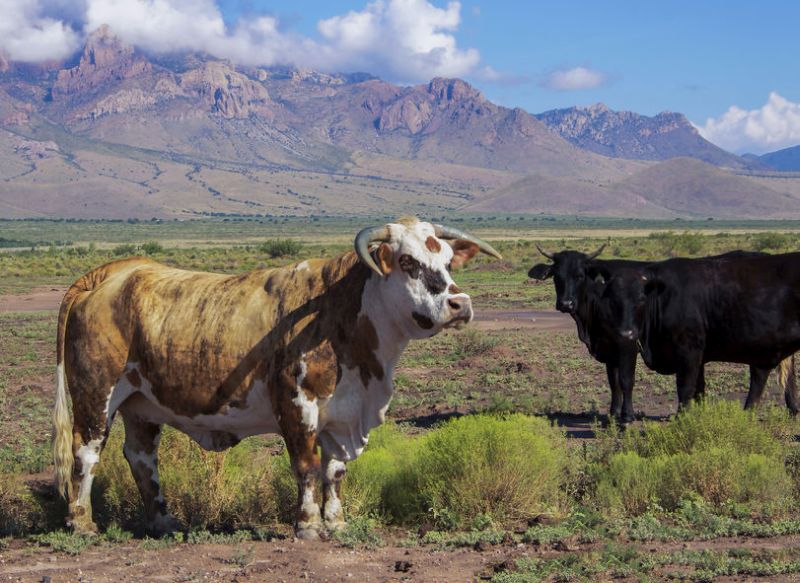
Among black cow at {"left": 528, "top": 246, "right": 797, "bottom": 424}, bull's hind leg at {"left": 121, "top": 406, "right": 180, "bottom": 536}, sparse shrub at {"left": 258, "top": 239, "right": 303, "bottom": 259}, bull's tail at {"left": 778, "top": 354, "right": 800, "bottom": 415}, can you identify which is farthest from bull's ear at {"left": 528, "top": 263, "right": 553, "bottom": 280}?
sparse shrub at {"left": 258, "top": 239, "right": 303, "bottom": 259}

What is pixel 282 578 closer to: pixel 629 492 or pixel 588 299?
pixel 629 492

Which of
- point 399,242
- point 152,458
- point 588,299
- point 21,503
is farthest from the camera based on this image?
point 588,299

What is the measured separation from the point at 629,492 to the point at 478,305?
77.2 feet

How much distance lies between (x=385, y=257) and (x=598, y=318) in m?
6.65

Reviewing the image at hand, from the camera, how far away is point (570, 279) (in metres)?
13.9

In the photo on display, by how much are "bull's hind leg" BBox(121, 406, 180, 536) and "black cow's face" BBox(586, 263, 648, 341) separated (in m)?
6.01

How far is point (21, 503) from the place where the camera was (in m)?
9.16

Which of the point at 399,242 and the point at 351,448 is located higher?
the point at 399,242

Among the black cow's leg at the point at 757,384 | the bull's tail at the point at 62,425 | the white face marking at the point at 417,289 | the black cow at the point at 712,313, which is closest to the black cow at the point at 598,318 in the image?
the black cow at the point at 712,313

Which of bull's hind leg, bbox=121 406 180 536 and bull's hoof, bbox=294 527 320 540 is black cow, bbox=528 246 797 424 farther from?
bull's hind leg, bbox=121 406 180 536

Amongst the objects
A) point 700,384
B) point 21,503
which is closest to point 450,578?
point 21,503

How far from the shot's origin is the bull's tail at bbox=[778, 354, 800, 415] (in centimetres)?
1376

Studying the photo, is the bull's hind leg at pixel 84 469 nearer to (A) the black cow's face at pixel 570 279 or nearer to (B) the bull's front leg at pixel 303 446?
(B) the bull's front leg at pixel 303 446

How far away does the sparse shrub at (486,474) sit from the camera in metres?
8.27
